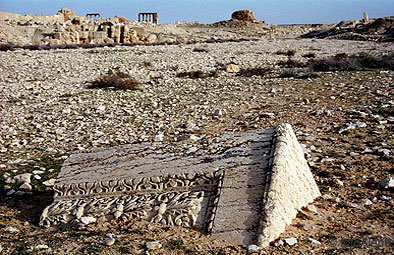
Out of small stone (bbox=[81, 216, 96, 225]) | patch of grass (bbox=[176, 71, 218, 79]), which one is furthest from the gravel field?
patch of grass (bbox=[176, 71, 218, 79])

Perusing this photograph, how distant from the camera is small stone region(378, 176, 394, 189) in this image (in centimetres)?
360

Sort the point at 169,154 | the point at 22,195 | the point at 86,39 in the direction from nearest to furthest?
the point at 169,154 < the point at 22,195 < the point at 86,39

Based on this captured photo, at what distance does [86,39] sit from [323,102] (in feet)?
81.5

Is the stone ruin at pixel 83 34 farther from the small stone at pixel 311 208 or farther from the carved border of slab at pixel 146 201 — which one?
the small stone at pixel 311 208

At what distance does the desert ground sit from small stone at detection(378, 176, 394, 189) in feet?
0.13

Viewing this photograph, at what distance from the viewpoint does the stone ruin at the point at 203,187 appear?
2820mm

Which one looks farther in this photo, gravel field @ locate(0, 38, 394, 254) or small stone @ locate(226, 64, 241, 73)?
small stone @ locate(226, 64, 241, 73)

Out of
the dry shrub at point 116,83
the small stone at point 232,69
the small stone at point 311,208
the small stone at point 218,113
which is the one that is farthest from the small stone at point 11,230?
the small stone at point 232,69

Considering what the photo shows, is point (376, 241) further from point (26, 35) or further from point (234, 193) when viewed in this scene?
point (26, 35)

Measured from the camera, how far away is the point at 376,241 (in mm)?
2660

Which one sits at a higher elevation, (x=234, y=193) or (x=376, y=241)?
(x=234, y=193)

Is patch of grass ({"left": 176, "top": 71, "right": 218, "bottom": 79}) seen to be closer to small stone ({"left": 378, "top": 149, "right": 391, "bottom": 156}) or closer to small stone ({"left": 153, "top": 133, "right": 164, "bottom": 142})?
small stone ({"left": 153, "top": 133, "right": 164, "bottom": 142})

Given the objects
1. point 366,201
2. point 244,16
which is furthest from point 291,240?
point 244,16

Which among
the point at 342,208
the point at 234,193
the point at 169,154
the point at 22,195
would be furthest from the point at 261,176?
the point at 22,195
